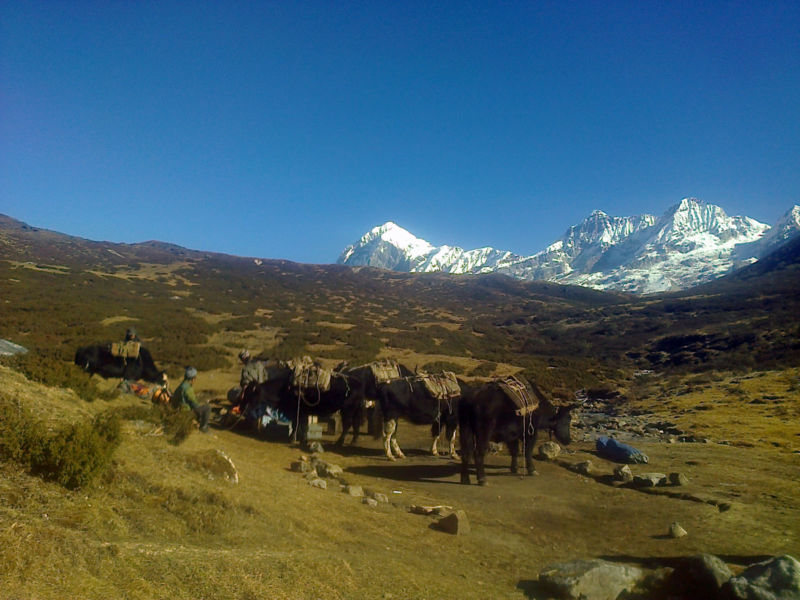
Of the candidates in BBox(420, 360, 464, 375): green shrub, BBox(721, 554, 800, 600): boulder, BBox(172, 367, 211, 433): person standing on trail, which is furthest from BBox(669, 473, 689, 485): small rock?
BBox(420, 360, 464, 375): green shrub

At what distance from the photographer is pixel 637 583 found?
5.75m

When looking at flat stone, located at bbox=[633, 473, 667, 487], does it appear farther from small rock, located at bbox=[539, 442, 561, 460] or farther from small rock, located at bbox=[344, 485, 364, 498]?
small rock, located at bbox=[344, 485, 364, 498]

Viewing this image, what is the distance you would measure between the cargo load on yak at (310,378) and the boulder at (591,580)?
31.9 ft

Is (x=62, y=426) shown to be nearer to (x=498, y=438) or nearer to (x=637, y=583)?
(x=637, y=583)

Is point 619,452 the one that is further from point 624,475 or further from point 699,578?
point 699,578

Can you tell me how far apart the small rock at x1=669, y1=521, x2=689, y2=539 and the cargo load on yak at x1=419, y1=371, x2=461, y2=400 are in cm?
638

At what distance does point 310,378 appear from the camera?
48.2 ft

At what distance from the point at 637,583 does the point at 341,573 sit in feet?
11.9

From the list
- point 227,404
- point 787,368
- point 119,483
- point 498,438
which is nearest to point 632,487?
point 498,438

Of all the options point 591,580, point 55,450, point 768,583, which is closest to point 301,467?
point 55,450

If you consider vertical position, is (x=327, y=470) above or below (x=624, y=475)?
below

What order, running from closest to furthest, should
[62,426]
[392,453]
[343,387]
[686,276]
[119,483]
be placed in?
1. [119,483]
2. [62,426]
3. [392,453]
4. [343,387]
5. [686,276]

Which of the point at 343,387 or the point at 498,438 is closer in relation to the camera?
the point at 498,438

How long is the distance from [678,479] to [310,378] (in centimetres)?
1013
